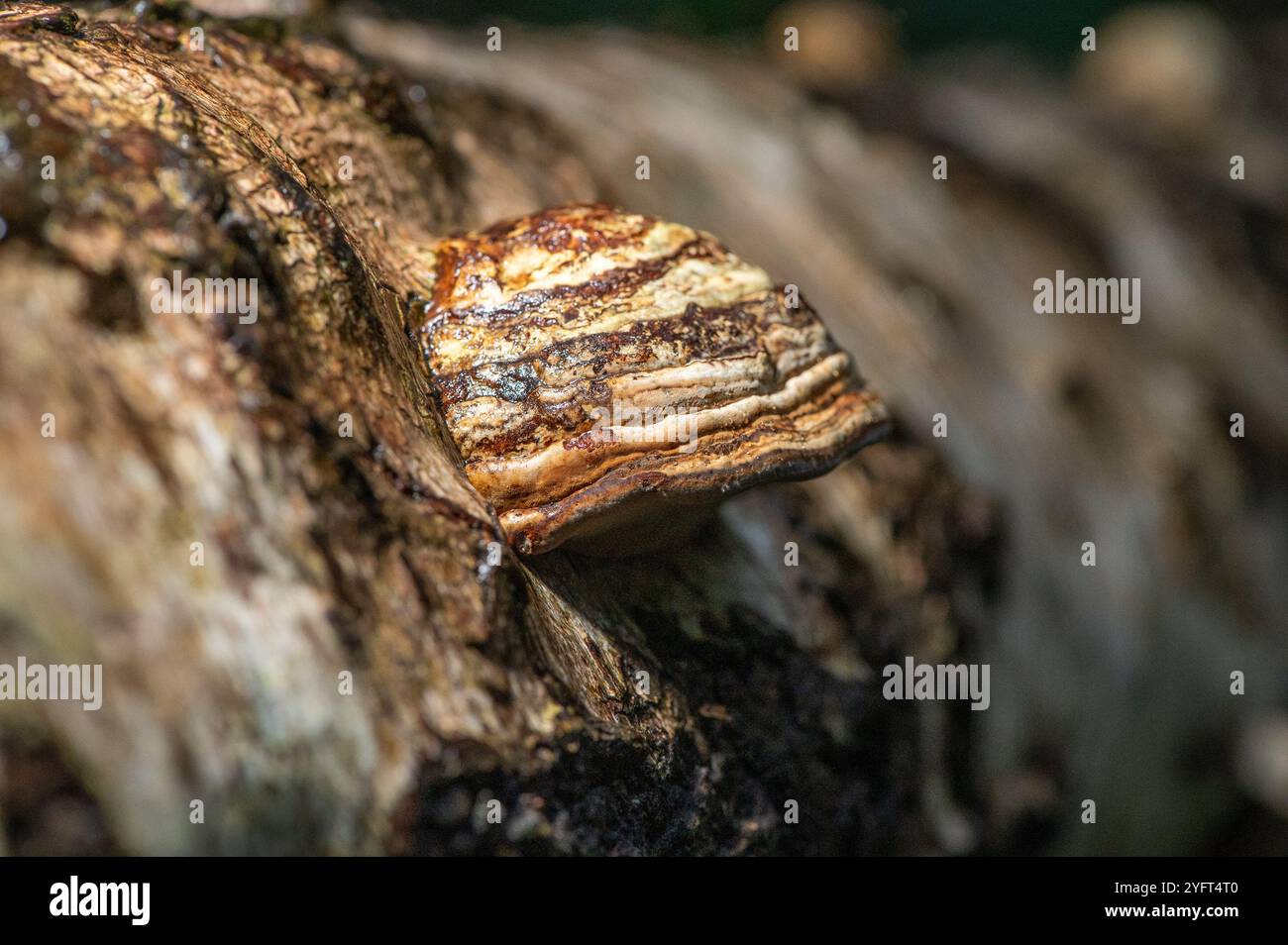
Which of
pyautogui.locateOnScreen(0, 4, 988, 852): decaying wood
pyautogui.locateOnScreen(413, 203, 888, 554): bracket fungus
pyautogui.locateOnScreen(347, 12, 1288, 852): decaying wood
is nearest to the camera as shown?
pyautogui.locateOnScreen(0, 4, 988, 852): decaying wood

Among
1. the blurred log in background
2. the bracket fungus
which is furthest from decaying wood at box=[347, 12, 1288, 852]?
the bracket fungus

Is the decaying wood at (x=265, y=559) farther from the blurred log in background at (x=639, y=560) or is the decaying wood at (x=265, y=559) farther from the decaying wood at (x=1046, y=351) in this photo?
the decaying wood at (x=1046, y=351)

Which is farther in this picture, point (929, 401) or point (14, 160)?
point (929, 401)

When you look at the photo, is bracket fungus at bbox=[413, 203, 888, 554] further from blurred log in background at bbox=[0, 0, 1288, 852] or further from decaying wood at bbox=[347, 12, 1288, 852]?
decaying wood at bbox=[347, 12, 1288, 852]

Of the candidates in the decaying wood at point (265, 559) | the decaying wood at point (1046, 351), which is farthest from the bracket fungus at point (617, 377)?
the decaying wood at point (1046, 351)
